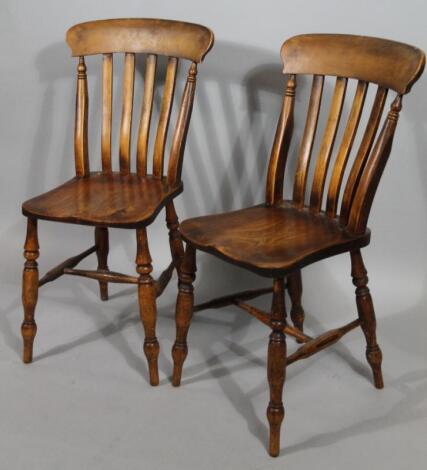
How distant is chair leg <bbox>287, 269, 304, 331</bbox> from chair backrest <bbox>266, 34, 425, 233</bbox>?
0.30m

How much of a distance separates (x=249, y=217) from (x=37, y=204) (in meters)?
0.69

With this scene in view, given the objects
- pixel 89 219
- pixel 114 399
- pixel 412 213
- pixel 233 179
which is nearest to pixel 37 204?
pixel 89 219

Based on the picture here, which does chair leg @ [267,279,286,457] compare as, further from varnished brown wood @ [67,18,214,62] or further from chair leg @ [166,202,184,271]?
varnished brown wood @ [67,18,214,62]

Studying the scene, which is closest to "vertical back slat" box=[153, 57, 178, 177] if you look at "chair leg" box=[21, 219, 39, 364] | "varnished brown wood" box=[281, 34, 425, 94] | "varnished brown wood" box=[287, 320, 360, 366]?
"varnished brown wood" box=[281, 34, 425, 94]

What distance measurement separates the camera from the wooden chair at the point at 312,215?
237 cm

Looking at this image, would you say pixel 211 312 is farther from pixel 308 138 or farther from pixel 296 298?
pixel 308 138

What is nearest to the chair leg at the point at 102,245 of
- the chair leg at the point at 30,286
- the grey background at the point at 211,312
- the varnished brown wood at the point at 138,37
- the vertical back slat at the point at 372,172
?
the grey background at the point at 211,312

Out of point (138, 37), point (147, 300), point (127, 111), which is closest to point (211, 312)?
point (147, 300)

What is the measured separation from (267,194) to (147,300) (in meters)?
0.53

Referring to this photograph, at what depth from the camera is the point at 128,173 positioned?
9.98 feet

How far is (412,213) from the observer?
10.5 ft

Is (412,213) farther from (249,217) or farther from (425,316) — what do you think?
(249,217)

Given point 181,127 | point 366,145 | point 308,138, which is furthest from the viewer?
point 181,127

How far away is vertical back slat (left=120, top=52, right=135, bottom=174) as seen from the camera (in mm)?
2963
